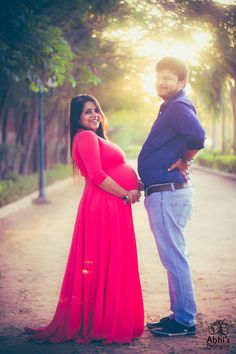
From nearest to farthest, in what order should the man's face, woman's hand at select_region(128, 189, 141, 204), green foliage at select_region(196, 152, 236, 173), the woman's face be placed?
the man's face < woman's hand at select_region(128, 189, 141, 204) < the woman's face < green foliage at select_region(196, 152, 236, 173)

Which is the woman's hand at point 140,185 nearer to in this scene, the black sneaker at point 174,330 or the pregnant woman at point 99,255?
the pregnant woman at point 99,255

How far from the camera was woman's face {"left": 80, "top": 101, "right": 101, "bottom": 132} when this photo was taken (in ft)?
14.6

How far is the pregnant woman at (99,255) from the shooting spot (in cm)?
430

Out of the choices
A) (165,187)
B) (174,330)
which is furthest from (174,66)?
(174,330)

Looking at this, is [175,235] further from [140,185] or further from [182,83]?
[182,83]

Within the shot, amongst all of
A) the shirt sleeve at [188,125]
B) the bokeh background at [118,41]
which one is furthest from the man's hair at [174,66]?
the bokeh background at [118,41]

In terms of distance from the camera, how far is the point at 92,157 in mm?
4281

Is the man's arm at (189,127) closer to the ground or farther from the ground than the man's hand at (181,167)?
farther from the ground

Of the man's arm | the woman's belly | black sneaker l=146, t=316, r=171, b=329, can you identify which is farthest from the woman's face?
black sneaker l=146, t=316, r=171, b=329

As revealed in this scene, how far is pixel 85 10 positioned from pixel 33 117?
12.4 metres

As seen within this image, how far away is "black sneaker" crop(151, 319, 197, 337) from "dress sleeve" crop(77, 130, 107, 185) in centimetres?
126

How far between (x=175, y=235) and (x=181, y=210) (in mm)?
195

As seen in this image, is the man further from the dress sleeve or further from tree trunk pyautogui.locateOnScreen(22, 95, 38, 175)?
tree trunk pyautogui.locateOnScreen(22, 95, 38, 175)

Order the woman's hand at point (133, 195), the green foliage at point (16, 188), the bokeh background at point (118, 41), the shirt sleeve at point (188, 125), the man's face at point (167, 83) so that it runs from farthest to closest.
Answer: the green foliage at point (16, 188) < the bokeh background at point (118, 41) < the woman's hand at point (133, 195) < the man's face at point (167, 83) < the shirt sleeve at point (188, 125)
